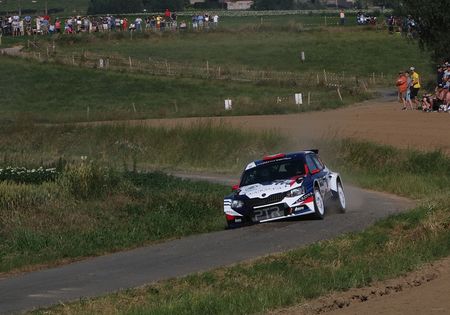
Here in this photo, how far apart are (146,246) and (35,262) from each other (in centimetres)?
252

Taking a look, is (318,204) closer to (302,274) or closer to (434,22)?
(302,274)

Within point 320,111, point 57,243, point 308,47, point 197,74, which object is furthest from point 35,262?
point 308,47

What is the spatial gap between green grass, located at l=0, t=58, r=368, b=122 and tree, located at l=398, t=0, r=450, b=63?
4.72m

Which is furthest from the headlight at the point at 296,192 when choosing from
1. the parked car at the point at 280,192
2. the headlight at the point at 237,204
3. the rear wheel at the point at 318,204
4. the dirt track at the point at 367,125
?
the dirt track at the point at 367,125

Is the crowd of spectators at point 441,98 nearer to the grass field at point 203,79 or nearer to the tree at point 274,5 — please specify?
the grass field at point 203,79

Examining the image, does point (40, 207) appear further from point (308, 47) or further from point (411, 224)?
point (308, 47)

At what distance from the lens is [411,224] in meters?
20.0

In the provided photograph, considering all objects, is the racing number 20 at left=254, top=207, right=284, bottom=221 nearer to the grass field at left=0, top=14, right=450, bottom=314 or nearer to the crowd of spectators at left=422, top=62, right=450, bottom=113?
the grass field at left=0, top=14, right=450, bottom=314

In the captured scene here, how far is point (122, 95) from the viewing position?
6869 centimetres

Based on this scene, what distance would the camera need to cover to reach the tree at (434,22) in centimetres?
5669

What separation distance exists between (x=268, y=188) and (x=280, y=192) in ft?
1.02

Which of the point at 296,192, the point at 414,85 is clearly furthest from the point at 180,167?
the point at 296,192

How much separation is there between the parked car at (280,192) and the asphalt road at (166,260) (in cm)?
28

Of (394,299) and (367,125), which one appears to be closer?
(394,299)
